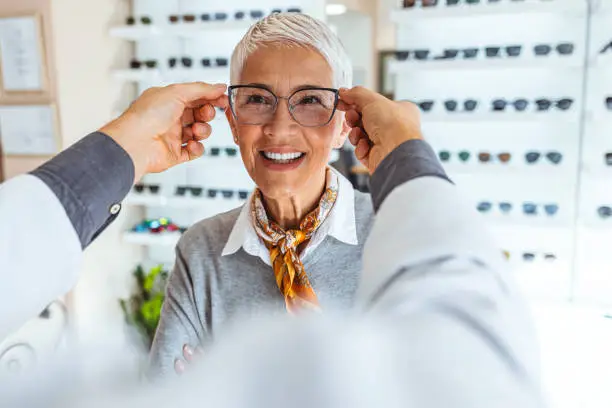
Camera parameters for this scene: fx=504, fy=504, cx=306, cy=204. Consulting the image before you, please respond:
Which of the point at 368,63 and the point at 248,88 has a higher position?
the point at 368,63

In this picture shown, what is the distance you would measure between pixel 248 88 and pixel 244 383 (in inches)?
38.7

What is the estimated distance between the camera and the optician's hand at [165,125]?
2.24 feet

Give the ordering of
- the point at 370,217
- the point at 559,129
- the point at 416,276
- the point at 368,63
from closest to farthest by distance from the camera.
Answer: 1. the point at 416,276
2. the point at 370,217
3. the point at 559,129
4. the point at 368,63

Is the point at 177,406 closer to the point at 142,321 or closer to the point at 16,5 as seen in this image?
the point at 142,321

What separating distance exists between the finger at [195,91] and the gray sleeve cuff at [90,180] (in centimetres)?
34

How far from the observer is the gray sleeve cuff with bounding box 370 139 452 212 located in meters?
0.46

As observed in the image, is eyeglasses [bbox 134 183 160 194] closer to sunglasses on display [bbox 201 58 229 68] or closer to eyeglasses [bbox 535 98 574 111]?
sunglasses on display [bbox 201 58 229 68]

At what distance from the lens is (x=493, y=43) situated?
3227 mm

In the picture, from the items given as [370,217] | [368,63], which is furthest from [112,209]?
[368,63]

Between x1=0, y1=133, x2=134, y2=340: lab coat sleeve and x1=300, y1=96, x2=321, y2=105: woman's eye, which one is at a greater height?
x1=300, y1=96, x2=321, y2=105: woman's eye

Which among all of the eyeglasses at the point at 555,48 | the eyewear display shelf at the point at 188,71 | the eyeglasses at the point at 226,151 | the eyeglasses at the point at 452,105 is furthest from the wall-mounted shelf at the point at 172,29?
the eyeglasses at the point at 555,48

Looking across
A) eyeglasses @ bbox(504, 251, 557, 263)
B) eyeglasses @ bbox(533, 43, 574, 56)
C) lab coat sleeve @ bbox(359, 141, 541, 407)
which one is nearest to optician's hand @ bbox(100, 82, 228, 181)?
lab coat sleeve @ bbox(359, 141, 541, 407)

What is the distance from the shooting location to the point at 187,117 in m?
1.01

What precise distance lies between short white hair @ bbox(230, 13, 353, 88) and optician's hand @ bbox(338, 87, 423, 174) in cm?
26
